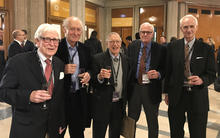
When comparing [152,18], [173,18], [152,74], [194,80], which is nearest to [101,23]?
[152,18]

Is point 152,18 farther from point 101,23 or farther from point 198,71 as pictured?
point 198,71

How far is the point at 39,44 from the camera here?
63.2 inches

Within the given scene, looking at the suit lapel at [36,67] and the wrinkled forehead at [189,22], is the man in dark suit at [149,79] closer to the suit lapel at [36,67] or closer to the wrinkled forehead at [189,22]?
the wrinkled forehead at [189,22]

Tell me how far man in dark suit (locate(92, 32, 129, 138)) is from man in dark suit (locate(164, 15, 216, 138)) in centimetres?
60

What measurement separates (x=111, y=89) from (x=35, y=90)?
3.26 feet

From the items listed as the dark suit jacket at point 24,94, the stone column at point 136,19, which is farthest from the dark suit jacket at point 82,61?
the stone column at point 136,19

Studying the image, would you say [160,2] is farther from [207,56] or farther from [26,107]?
[26,107]

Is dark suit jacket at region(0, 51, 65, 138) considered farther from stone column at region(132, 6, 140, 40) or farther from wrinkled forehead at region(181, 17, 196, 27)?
stone column at region(132, 6, 140, 40)

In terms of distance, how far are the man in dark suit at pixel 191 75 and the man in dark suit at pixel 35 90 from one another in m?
1.39

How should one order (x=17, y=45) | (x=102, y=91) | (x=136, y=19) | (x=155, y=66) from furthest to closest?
(x=136, y=19) < (x=17, y=45) < (x=155, y=66) < (x=102, y=91)

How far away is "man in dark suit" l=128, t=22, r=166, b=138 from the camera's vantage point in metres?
2.52

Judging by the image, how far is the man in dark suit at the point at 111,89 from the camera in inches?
89.8

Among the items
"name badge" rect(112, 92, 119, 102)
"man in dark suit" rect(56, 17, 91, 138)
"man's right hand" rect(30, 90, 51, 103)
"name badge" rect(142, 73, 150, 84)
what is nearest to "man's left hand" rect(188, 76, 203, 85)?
"name badge" rect(142, 73, 150, 84)

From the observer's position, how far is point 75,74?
216cm
